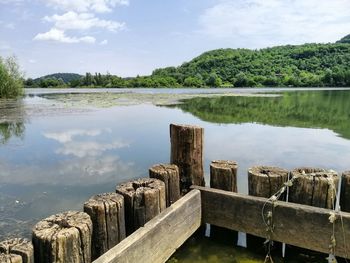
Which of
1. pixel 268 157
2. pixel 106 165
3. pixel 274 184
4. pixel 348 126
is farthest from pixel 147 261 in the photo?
pixel 348 126

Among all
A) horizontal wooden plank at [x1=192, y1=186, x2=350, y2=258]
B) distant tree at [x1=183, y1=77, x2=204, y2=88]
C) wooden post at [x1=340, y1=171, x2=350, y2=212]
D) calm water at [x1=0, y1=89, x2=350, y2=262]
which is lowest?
calm water at [x1=0, y1=89, x2=350, y2=262]

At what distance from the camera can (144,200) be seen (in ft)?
13.4

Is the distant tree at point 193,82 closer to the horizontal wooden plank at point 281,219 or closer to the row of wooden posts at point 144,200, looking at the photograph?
the row of wooden posts at point 144,200

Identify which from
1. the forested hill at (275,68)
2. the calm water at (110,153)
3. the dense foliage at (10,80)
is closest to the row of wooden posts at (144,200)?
the calm water at (110,153)

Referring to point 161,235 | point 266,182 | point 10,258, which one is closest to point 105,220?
point 161,235

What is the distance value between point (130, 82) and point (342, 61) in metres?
81.7

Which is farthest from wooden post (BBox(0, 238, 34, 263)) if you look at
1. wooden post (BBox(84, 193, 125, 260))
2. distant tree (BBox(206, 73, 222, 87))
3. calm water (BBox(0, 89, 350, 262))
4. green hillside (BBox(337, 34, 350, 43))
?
green hillside (BBox(337, 34, 350, 43))

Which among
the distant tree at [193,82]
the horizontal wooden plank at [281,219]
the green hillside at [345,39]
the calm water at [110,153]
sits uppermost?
the green hillside at [345,39]

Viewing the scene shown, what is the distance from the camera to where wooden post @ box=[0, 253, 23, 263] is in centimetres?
267

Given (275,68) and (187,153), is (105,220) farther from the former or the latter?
(275,68)

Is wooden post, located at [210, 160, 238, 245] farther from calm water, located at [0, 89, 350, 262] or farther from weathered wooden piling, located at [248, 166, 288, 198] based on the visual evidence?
weathered wooden piling, located at [248, 166, 288, 198]

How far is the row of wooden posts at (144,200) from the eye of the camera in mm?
3002

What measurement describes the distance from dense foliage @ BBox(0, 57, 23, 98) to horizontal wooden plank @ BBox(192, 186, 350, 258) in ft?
160

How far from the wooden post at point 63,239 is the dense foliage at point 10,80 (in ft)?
163
